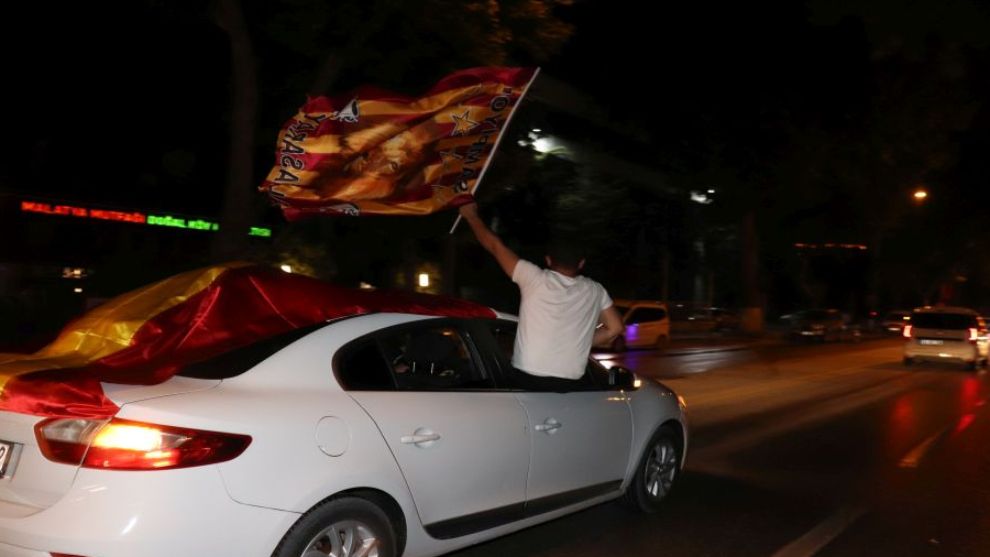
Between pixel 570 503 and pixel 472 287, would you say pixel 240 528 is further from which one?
pixel 472 287

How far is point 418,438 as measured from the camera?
4.18 meters

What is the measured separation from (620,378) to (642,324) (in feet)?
63.0

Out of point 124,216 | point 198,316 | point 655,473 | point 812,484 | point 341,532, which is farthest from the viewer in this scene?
point 124,216

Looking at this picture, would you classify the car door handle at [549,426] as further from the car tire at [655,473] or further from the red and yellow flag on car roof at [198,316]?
the car tire at [655,473]

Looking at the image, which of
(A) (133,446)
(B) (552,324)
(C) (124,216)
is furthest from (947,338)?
(A) (133,446)

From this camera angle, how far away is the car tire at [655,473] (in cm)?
611

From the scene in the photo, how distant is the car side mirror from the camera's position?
568 cm

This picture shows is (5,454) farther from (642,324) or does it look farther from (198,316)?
(642,324)

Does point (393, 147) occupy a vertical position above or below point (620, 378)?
above

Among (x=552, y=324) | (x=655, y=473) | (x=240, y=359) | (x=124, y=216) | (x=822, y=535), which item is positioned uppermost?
(x=124, y=216)

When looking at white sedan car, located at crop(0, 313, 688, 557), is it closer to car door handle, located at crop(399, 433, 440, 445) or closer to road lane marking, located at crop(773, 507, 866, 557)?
car door handle, located at crop(399, 433, 440, 445)

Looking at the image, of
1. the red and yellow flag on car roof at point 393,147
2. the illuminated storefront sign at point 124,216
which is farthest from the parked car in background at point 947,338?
the red and yellow flag on car roof at point 393,147

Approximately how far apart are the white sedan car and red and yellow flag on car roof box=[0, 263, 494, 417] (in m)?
0.27

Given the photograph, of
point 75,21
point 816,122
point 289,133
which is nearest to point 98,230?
point 75,21
